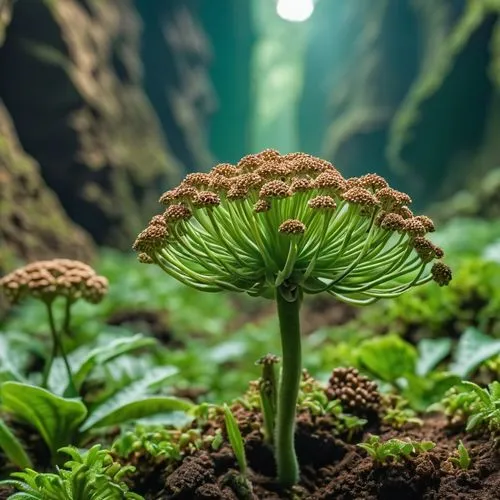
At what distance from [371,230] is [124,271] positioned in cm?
911

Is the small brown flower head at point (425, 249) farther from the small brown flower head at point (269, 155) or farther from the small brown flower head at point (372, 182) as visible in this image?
the small brown flower head at point (269, 155)

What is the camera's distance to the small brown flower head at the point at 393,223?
6.40 ft

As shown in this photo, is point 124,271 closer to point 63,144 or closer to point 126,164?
point 63,144

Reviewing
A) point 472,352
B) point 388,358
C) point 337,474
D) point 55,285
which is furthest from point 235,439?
Answer: point 472,352

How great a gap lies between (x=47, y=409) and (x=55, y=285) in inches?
24.9

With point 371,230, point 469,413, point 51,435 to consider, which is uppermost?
point 371,230

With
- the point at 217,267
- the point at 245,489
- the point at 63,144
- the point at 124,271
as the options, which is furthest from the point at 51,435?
the point at 63,144

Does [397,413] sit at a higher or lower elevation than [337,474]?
higher

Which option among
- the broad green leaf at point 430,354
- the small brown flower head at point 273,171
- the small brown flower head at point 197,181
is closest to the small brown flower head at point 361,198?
the small brown flower head at point 273,171

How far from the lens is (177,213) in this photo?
6.48ft

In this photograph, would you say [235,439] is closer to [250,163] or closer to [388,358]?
[250,163]

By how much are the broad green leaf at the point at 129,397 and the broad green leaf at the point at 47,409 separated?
0.10 metres

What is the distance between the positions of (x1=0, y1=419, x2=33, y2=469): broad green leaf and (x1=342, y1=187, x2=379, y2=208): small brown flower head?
193 centimetres

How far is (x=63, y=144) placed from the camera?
12.5 meters
